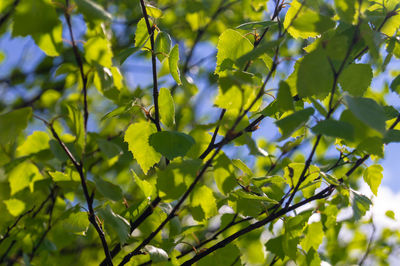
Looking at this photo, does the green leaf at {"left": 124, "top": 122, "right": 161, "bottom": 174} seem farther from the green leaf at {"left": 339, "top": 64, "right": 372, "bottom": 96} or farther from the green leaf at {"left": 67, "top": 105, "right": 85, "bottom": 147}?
the green leaf at {"left": 339, "top": 64, "right": 372, "bottom": 96}

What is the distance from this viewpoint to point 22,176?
41.8 inches

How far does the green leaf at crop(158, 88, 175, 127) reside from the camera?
823mm

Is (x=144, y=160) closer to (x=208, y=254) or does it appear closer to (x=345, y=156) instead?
(x=208, y=254)

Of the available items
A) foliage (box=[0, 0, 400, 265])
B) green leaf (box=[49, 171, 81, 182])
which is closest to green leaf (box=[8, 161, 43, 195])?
foliage (box=[0, 0, 400, 265])

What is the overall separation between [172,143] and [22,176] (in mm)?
557

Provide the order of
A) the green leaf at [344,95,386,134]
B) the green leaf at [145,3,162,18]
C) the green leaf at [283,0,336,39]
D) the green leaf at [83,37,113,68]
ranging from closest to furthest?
the green leaf at [344,95,386,134] → the green leaf at [283,0,336,39] → the green leaf at [83,37,113,68] → the green leaf at [145,3,162,18]

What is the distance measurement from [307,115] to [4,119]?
1.61 feet

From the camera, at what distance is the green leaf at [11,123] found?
64 centimetres

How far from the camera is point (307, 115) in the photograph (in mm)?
595

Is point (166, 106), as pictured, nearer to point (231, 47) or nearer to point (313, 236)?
point (231, 47)

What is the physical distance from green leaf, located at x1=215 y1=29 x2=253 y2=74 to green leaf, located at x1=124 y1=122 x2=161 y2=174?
22cm

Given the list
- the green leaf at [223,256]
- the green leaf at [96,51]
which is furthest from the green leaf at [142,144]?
the green leaf at [223,256]

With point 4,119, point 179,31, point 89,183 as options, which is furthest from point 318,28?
point 179,31

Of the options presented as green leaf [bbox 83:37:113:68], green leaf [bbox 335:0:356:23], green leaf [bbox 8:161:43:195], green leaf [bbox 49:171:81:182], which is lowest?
green leaf [bbox 8:161:43:195]
